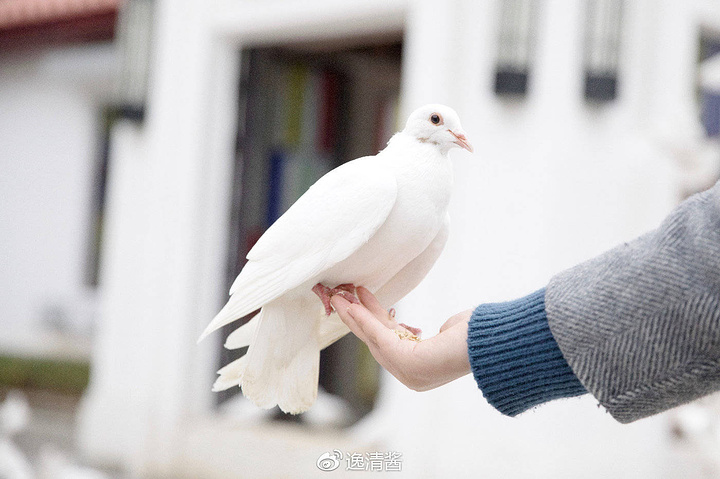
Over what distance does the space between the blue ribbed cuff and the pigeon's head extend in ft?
0.74

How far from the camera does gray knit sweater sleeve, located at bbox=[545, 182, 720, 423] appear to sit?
2.66 ft

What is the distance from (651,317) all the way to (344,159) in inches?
157

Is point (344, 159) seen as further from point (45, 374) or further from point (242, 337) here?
point (242, 337)

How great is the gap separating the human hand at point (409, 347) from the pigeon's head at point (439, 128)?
Answer: 231mm

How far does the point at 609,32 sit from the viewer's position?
3135mm

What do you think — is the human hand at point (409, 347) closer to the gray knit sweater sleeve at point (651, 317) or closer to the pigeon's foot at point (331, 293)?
the pigeon's foot at point (331, 293)

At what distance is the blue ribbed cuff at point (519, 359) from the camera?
0.92m

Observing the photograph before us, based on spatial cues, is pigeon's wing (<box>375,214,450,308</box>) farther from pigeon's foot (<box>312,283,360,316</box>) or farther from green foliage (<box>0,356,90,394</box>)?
green foliage (<box>0,356,90,394</box>)

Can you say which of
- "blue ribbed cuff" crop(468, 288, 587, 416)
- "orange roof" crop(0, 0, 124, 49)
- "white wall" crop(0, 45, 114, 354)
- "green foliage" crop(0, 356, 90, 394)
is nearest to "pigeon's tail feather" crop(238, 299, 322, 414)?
"blue ribbed cuff" crop(468, 288, 587, 416)

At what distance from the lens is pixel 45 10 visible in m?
5.48

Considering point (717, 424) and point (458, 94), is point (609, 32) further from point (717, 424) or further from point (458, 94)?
point (717, 424)

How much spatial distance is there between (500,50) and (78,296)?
4335mm

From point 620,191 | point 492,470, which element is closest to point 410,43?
point 620,191

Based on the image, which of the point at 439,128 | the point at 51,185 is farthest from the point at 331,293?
the point at 51,185
